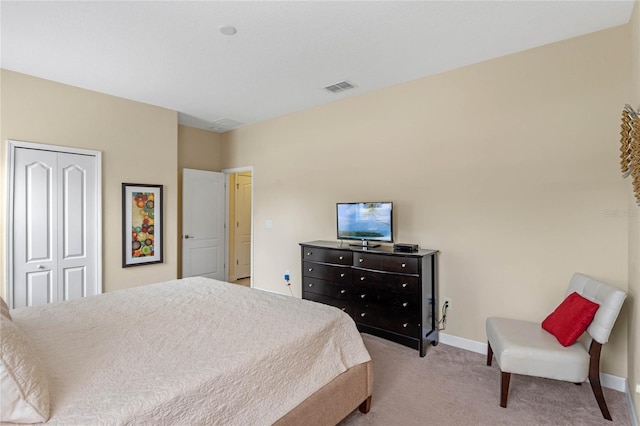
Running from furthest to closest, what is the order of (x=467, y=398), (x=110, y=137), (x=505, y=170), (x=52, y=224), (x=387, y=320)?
(x=110, y=137)
(x=52, y=224)
(x=387, y=320)
(x=505, y=170)
(x=467, y=398)

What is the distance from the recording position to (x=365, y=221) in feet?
11.9

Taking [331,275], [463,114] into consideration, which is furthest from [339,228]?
[463,114]

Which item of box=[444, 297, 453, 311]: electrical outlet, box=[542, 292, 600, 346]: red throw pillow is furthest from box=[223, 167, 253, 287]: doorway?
box=[542, 292, 600, 346]: red throw pillow

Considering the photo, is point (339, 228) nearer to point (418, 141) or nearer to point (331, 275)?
point (331, 275)

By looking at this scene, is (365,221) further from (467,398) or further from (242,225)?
(242,225)

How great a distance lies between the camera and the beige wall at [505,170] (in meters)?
2.54

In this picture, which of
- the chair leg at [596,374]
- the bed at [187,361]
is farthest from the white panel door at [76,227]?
the chair leg at [596,374]

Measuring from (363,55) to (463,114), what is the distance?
1140 mm

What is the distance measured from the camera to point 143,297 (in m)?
2.47

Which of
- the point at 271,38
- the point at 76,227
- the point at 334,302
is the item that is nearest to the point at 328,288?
the point at 334,302

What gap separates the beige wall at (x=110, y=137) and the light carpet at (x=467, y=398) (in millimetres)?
3285

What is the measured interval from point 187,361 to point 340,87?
3199 millimetres

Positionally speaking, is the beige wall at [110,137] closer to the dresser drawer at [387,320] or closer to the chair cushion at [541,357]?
the dresser drawer at [387,320]

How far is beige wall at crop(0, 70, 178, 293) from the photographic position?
10.9ft
